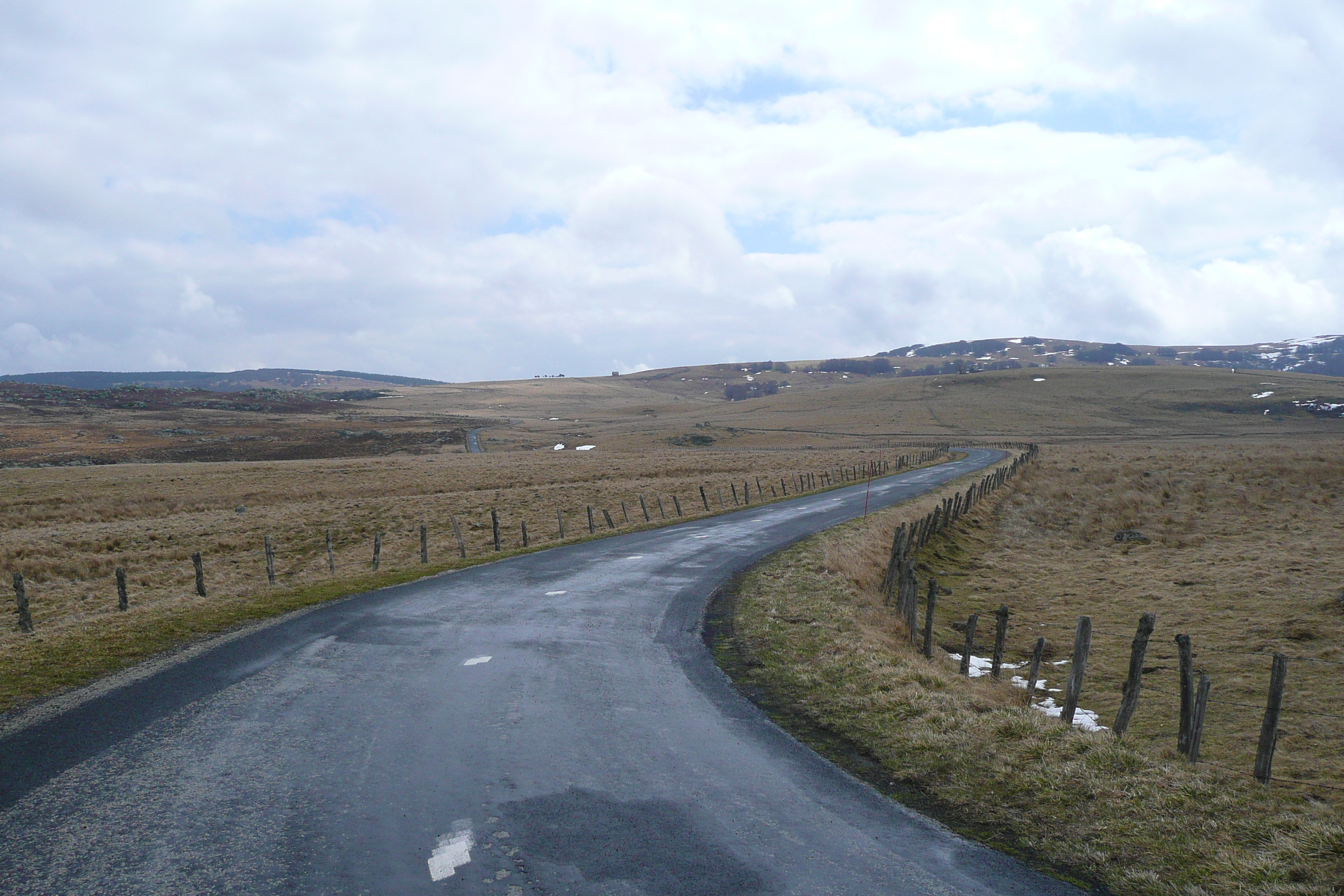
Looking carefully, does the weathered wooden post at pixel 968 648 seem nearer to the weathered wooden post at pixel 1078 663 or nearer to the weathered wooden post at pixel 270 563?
the weathered wooden post at pixel 1078 663

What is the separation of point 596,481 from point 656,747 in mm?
45936

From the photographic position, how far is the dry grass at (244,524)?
15.0 m

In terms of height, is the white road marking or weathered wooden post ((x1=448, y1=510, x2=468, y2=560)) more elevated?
the white road marking

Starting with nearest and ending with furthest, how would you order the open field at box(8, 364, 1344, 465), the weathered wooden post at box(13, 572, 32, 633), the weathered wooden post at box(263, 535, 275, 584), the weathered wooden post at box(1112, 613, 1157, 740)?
the weathered wooden post at box(1112, 613, 1157, 740), the weathered wooden post at box(13, 572, 32, 633), the weathered wooden post at box(263, 535, 275, 584), the open field at box(8, 364, 1344, 465)

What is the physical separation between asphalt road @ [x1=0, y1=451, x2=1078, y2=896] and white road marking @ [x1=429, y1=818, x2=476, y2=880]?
0.02m

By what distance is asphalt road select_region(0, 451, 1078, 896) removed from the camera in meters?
6.27

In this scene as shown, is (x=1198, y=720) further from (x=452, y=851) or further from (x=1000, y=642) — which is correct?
(x=452, y=851)

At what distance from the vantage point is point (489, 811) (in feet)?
24.1

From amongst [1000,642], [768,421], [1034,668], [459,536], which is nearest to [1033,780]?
[1034,668]

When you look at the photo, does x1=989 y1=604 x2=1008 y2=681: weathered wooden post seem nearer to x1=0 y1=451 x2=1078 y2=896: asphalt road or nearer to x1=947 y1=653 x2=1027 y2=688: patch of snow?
x1=947 y1=653 x2=1027 y2=688: patch of snow

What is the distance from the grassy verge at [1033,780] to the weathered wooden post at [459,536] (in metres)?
14.6

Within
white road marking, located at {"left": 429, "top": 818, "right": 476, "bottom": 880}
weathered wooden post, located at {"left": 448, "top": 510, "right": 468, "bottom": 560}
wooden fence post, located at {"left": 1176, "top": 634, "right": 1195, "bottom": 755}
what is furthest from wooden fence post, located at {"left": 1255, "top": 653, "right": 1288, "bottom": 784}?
weathered wooden post, located at {"left": 448, "top": 510, "right": 468, "bottom": 560}

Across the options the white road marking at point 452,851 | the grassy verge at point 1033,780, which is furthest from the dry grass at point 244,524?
the grassy verge at point 1033,780

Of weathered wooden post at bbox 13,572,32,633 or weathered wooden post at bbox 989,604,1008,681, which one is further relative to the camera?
weathered wooden post at bbox 13,572,32,633
